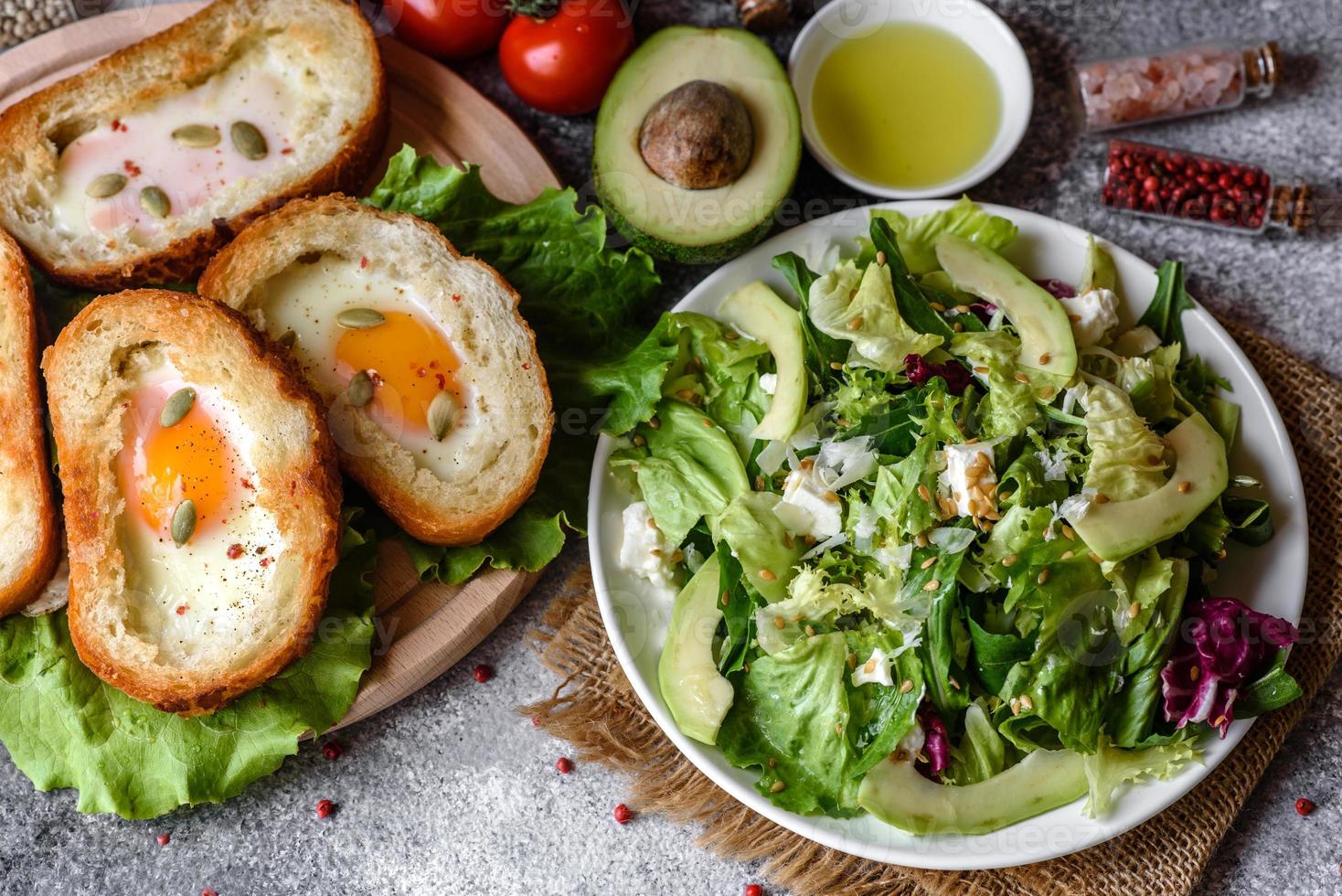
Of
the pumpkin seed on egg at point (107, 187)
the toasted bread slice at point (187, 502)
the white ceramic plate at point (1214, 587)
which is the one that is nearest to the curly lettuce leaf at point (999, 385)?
the white ceramic plate at point (1214, 587)

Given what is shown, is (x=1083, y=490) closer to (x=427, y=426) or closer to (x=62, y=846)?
(x=427, y=426)

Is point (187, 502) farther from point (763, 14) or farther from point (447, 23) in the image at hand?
point (763, 14)

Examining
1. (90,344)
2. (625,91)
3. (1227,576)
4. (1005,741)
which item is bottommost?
(1005,741)

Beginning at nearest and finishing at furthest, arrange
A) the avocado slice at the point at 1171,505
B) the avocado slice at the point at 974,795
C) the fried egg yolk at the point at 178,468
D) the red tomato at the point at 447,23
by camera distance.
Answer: the avocado slice at the point at 1171,505, the avocado slice at the point at 974,795, the fried egg yolk at the point at 178,468, the red tomato at the point at 447,23

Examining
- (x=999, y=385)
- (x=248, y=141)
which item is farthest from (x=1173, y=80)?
(x=248, y=141)

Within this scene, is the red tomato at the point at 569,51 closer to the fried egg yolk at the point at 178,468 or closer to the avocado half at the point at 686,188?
the avocado half at the point at 686,188

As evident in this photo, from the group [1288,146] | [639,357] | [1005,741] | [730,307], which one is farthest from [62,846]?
[1288,146]
